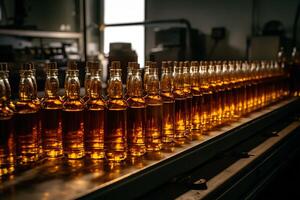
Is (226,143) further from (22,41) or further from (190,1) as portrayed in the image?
(190,1)

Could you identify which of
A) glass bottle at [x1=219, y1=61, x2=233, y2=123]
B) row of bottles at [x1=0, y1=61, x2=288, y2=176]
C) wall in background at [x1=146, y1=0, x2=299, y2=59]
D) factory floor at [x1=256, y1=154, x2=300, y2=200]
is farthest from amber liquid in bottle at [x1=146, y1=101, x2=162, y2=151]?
wall in background at [x1=146, y1=0, x2=299, y2=59]

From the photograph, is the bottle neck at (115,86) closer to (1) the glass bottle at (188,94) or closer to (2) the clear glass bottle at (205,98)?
(1) the glass bottle at (188,94)

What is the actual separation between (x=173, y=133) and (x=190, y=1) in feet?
19.8

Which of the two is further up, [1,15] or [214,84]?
[1,15]

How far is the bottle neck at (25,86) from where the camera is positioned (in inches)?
45.1

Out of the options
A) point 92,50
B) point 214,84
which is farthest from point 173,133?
point 92,50

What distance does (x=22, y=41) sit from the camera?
571 cm

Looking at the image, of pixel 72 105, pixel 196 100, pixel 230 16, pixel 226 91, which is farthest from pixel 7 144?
pixel 230 16

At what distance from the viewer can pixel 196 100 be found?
5.40 feet

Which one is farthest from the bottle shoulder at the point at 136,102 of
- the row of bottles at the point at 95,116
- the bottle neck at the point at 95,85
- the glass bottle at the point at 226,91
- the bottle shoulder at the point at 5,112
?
the glass bottle at the point at 226,91

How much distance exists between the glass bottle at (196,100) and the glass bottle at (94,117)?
1.72 ft

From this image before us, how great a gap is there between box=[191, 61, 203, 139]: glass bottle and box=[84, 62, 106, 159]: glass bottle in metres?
0.53

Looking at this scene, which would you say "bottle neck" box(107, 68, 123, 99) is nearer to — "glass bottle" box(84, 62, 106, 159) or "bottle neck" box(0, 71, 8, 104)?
"glass bottle" box(84, 62, 106, 159)

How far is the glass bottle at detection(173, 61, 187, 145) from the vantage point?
151 centimetres
